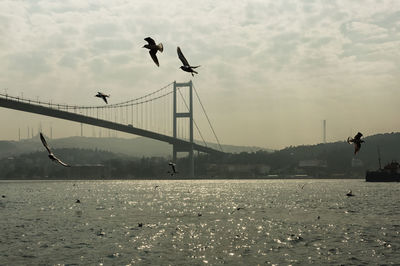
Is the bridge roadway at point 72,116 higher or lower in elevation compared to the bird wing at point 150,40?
higher

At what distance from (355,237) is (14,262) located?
1828cm

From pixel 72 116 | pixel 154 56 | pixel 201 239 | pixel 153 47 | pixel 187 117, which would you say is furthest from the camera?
pixel 187 117

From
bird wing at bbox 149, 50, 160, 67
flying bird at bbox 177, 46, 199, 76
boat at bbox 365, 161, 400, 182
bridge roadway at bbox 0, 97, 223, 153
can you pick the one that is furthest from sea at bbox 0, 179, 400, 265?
boat at bbox 365, 161, 400, 182

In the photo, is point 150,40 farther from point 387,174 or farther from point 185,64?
point 387,174

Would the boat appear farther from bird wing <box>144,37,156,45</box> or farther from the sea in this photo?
bird wing <box>144,37,156,45</box>

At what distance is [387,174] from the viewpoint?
15388cm

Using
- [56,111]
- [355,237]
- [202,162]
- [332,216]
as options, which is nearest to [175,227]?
[355,237]

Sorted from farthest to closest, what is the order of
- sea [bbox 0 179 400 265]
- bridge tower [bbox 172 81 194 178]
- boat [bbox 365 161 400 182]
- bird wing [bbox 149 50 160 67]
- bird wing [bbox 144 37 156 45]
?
boat [bbox 365 161 400 182], bridge tower [bbox 172 81 194 178], sea [bbox 0 179 400 265], bird wing [bbox 144 37 156 45], bird wing [bbox 149 50 160 67]

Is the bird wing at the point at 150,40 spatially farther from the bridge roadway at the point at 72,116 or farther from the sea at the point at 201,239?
the bridge roadway at the point at 72,116

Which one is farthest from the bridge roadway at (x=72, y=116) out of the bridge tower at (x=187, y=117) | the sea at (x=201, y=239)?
the sea at (x=201, y=239)

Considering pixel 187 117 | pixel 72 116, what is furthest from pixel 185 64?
pixel 187 117

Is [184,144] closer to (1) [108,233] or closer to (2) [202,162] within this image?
(2) [202,162]

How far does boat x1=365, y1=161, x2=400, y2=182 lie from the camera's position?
6004 inches

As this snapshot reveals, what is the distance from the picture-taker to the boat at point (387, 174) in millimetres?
152500
